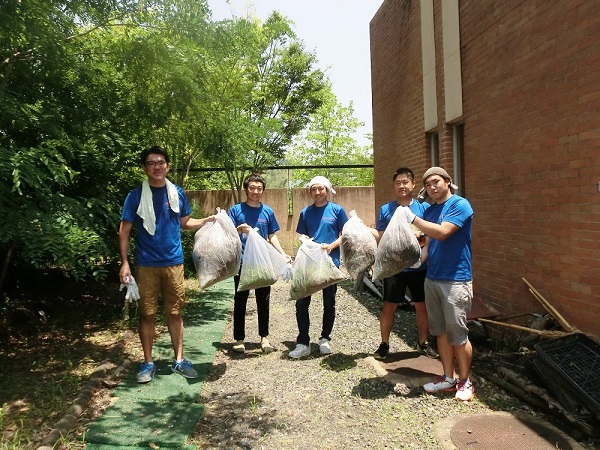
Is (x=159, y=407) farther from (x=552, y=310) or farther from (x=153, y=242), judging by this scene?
(x=552, y=310)

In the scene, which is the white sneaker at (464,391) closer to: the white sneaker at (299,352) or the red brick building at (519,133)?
the red brick building at (519,133)

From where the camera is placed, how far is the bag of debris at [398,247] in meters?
3.86

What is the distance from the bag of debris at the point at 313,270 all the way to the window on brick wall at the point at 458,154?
2.62 m

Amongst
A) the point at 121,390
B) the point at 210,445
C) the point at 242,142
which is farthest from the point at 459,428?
the point at 242,142

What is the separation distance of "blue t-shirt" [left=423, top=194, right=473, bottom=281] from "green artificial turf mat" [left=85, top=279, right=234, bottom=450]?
2.12 meters

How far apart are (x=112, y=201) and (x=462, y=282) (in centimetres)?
361

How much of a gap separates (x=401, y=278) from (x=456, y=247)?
39.7 inches

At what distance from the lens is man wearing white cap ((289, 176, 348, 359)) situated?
4492 mm

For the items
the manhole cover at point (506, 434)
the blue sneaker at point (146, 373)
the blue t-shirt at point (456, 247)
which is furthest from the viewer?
the blue sneaker at point (146, 373)

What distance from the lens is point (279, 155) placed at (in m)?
16.0

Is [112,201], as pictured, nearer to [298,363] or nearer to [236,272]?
[236,272]

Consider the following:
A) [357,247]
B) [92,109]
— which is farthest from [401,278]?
[92,109]

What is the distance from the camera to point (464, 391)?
367cm

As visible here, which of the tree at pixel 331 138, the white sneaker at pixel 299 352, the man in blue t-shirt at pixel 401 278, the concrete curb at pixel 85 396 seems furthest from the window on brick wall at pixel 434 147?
the tree at pixel 331 138
